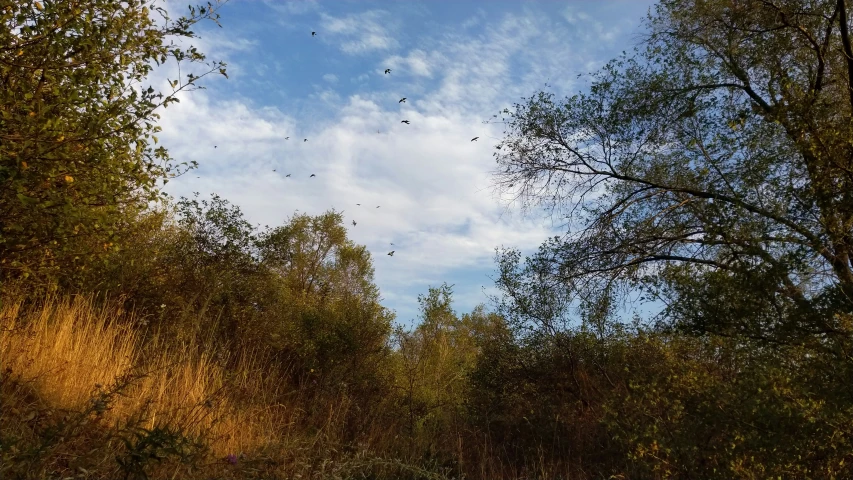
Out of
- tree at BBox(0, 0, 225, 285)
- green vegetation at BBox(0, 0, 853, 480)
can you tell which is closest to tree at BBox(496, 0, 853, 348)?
green vegetation at BBox(0, 0, 853, 480)

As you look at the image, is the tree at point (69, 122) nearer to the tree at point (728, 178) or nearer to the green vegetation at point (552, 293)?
the green vegetation at point (552, 293)

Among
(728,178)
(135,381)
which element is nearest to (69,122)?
(135,381)

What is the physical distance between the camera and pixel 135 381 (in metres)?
5.34

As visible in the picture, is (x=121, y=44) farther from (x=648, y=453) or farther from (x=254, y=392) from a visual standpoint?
(x=648, y=453)

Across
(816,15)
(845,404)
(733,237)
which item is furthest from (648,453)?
(816,15)

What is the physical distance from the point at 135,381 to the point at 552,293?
885 cm

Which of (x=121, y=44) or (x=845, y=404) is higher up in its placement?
(x=121, y=44)

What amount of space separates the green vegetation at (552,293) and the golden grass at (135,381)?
0.11 ft

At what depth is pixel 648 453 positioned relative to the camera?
6.11 m

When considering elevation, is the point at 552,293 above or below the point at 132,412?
above

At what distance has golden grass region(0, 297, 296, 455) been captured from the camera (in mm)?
5027

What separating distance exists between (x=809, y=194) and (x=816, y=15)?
502cm

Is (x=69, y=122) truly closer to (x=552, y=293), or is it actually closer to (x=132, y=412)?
(x=132, y=412)

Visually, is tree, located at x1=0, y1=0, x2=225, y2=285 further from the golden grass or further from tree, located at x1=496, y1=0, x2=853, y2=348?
tree, located at x1=496, y1=0, x2=853, y2=348
